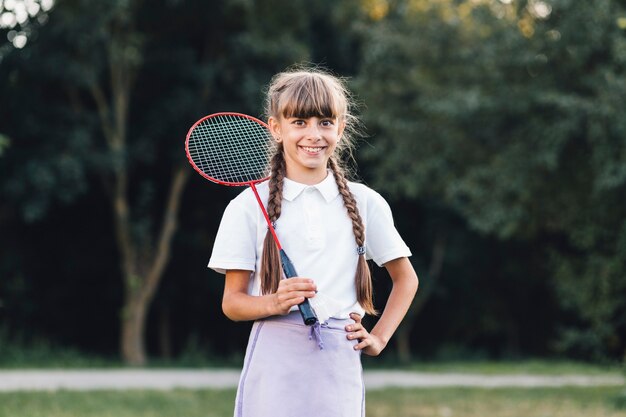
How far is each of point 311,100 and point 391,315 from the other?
2.27ft

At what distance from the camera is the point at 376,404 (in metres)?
10.1

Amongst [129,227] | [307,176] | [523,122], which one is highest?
[523,122]

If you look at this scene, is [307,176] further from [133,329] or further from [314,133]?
[133,329]

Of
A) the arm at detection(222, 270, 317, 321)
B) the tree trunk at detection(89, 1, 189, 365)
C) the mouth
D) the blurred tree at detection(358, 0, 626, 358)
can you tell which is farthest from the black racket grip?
the tree trunk at detection(89, 1, 189, 365)

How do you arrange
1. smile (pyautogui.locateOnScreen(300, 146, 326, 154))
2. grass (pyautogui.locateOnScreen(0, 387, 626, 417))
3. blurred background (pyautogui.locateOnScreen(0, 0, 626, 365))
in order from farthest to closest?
blurred background (pyautogui.locateOnScreen(0, 0, 626, 365)) → grass (pyautogui.locateOnScreen(0, 387, 626, 417)) → smile (pyautogui.locateOnScreen(300, 146, 326, 154))

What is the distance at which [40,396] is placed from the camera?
1001cm

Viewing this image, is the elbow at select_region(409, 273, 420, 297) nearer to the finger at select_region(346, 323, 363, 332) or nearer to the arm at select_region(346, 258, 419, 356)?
the arm at select_region(346, 258, 419, 356)

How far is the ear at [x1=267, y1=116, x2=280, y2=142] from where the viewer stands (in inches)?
127

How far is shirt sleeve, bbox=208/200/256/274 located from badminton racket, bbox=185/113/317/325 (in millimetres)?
121

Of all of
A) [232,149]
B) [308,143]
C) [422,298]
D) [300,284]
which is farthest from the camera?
[422,298]

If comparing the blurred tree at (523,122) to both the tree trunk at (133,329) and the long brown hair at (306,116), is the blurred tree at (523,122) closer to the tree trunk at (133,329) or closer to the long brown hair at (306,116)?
the tree trunk at (133,329)

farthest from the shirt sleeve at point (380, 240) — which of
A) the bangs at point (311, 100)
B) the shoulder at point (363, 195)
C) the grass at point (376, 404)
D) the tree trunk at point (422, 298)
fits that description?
the tree trunk at point (422, 298)

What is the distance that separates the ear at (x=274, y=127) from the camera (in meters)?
3.23

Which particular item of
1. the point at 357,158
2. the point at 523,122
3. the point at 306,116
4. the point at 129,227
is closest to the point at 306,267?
the point at 306,116
